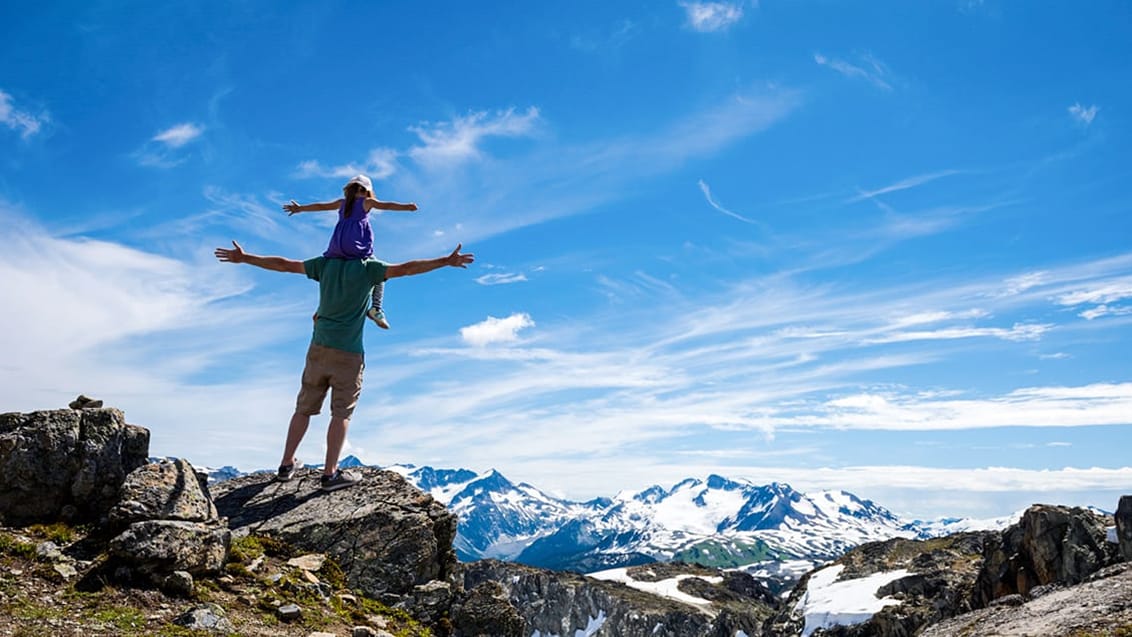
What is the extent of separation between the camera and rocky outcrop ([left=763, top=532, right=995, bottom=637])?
94125 mm

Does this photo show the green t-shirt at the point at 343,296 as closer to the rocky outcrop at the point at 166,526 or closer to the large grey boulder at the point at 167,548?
the rocky outcrop at the point at 166,526

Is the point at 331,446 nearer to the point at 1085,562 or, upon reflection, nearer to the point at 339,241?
the point at 339,241

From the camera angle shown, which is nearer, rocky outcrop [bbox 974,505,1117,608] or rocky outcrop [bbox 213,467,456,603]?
rocky outcrop [bbox 213,467,456,603]

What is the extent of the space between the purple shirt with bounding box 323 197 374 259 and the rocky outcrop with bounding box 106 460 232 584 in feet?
14.6

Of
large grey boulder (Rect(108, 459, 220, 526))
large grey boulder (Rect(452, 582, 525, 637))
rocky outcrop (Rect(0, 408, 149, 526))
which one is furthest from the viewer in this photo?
large grey boulder (Rect(452, 582, 525, 637))

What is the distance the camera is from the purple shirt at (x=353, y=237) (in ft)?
42.7

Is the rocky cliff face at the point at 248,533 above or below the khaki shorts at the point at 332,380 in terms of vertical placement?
below

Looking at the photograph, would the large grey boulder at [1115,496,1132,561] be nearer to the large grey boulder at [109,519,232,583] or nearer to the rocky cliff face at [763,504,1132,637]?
the rocky cliff face at [763,504,1132,637]

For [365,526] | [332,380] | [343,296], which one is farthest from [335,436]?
[343,296]

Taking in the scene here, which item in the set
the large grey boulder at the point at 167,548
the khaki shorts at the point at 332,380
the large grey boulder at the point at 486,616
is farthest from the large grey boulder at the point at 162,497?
the large grey boulder at the point at 486,616

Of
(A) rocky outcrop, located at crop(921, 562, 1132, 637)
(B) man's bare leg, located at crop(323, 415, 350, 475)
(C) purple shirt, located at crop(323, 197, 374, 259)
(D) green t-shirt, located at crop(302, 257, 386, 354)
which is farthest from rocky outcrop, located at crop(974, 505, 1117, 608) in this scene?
(C) purple shirt, located at crop(323, 197, 374, 259)

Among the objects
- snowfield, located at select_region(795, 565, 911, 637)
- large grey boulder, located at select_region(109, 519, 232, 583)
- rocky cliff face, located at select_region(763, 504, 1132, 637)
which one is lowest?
snowfield, located at select_region(795, 565, 911, 637)

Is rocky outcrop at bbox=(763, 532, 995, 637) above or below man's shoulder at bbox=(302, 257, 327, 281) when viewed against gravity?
below

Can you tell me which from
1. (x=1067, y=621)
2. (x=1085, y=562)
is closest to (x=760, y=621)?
(x=1085, y=562)
